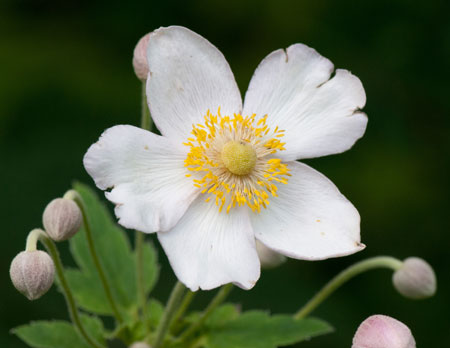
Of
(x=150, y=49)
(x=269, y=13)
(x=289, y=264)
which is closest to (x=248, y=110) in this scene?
(x=150, y=49)

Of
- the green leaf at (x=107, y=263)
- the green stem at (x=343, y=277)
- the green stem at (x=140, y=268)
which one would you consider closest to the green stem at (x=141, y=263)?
the green stem at (x=140, y=268)

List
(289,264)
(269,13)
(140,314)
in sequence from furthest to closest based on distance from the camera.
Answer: (269,13) → (289,264) → (140,314)

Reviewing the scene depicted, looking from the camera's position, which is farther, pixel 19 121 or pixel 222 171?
pixel 19 121

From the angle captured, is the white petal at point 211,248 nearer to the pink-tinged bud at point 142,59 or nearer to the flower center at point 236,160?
the flower center at point 236,160

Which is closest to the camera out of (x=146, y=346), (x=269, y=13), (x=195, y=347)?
(x=146, y=346)

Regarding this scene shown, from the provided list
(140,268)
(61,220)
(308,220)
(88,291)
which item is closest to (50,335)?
(88,291)

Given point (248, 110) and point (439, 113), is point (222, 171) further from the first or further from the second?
point (439, 113)
